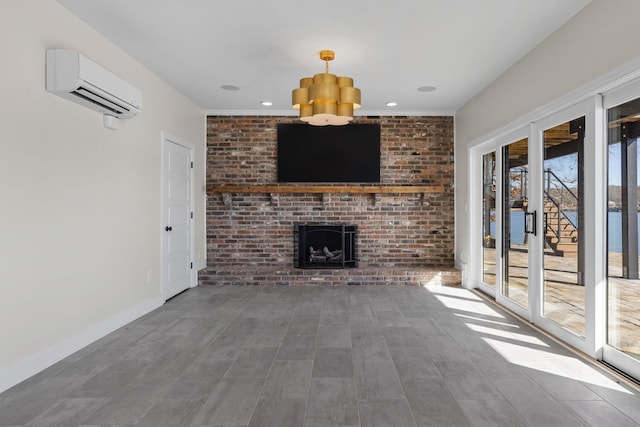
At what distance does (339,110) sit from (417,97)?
2.16m

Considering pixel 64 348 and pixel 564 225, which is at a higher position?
pixel 564 225

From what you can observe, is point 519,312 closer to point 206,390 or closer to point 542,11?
point 542,11

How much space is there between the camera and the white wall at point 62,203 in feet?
7.98

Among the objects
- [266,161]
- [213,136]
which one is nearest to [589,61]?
[266,161]

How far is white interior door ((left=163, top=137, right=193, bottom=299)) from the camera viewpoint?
4641 millimetres

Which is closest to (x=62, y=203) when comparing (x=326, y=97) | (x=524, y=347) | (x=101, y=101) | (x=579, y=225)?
(x=101, y=101)

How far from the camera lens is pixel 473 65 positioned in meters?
4.01

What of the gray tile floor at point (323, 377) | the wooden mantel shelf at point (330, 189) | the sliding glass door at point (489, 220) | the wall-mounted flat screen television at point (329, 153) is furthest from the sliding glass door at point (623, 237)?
the wall-mounted flat screen television at point (329, 153)

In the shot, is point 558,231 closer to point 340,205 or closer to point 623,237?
point 623,237

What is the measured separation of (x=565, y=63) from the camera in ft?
10.1

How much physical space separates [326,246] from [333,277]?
0.66m

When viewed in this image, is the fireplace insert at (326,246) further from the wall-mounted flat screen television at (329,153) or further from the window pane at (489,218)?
the window pane at (489,218)

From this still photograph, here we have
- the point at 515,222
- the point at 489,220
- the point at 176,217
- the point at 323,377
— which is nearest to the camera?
the point at 323,377

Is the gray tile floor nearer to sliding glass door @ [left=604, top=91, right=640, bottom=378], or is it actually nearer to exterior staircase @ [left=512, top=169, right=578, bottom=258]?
sliding glass door @ [left=604, top=91, right=640, bottom=378]
